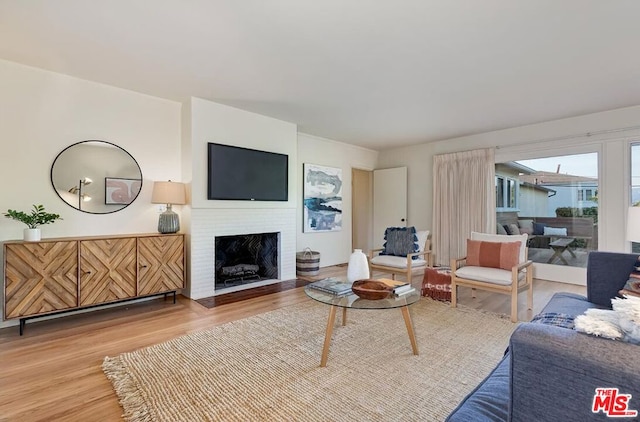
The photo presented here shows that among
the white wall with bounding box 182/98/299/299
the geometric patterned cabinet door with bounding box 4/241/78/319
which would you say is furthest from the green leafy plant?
the white wall with bounding box 182/98/299/299

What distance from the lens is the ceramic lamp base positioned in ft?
11.3

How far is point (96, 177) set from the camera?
318 cm

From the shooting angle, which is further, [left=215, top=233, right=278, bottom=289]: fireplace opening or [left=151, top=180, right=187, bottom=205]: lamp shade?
[left=215, top=233, right=278, bottom=289]: fireplace opening

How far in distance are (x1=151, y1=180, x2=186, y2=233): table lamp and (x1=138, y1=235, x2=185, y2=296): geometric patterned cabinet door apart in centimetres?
17

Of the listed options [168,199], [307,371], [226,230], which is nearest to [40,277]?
[168,199]

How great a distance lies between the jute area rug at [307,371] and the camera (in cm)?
158

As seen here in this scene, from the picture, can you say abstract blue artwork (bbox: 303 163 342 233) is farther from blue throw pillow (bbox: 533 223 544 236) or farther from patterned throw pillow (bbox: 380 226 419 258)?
blue throw pillow (bbox: 533 223 544 236)

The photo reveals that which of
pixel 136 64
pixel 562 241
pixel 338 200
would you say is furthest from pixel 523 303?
pixel 136 64

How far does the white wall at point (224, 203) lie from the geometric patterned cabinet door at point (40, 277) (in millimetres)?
1119

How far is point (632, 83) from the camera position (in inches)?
121

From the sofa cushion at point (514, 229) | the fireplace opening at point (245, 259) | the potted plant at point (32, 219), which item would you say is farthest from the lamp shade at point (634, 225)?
the potted plant at point (32, 219)

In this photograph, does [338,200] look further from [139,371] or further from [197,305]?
[139,371]

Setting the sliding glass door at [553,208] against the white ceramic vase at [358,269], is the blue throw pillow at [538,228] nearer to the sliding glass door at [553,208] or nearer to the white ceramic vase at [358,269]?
the sliding glass door at [553,208]

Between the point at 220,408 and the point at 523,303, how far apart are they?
10.8 ft
